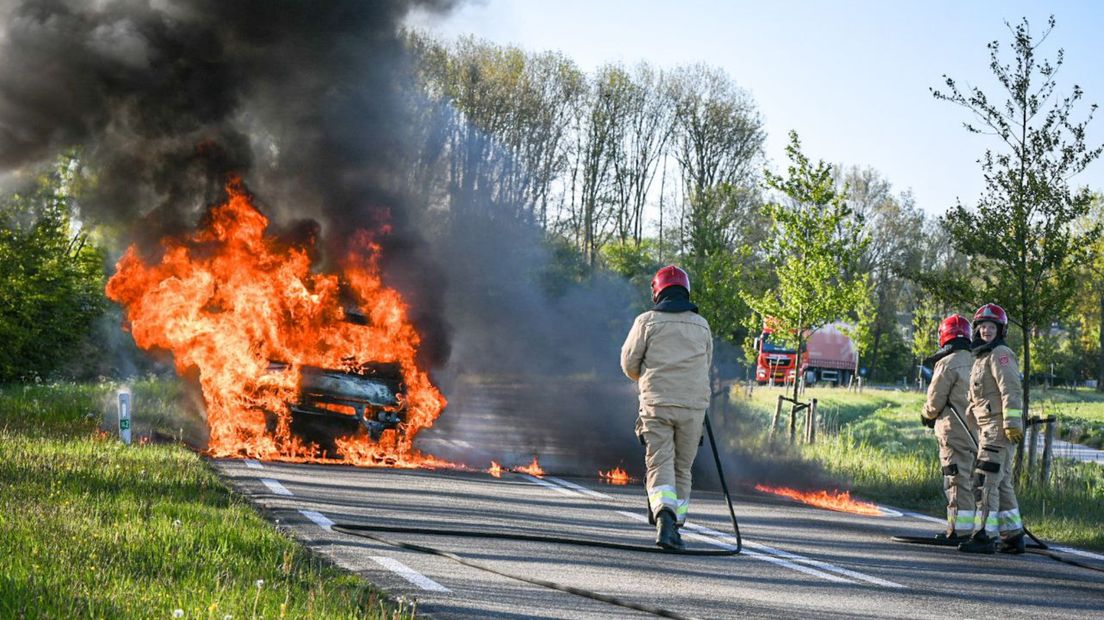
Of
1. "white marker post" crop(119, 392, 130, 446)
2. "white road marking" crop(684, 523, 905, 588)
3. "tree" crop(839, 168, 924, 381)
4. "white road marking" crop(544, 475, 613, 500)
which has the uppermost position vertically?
"tree" crop(839, 168, 924, 381)

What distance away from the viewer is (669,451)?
28.0 feet

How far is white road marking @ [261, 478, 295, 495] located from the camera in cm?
1030

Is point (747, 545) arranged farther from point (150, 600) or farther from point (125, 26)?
point (125, 26)

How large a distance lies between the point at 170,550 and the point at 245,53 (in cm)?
1179

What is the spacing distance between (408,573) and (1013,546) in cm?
555

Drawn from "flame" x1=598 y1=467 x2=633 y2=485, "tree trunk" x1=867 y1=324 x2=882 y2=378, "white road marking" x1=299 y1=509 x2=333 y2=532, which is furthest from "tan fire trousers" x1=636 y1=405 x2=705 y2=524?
"tree trunk" x1=867 y1=324 x2=882 y2=378

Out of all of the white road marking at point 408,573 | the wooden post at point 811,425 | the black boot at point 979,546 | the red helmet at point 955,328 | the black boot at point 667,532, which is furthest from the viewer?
the wooden post at point 811,425

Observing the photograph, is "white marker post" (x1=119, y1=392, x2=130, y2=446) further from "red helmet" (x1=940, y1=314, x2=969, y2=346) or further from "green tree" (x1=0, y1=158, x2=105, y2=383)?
"green tree" (x1=0, y1=158, x2=105, y2=383)

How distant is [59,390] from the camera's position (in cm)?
2216

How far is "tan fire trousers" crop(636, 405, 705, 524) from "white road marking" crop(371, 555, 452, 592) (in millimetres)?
2141

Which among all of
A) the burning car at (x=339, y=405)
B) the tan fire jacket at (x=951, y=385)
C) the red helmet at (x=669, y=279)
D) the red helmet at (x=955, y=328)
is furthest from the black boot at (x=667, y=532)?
the burning car at (x=339, y=405)

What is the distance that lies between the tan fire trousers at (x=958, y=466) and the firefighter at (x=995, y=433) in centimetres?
19

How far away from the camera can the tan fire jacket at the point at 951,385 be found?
10.5 meters

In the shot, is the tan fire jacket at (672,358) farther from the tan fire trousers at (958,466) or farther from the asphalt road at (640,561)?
the tan fire trousers at (958,466)
